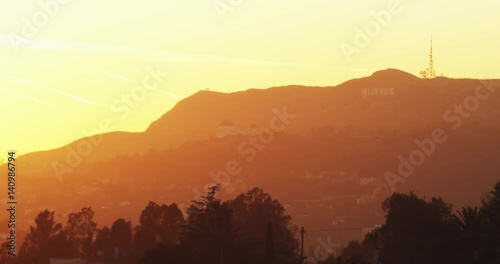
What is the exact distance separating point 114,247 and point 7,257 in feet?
58.4

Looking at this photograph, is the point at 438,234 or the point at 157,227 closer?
the point at 438,234

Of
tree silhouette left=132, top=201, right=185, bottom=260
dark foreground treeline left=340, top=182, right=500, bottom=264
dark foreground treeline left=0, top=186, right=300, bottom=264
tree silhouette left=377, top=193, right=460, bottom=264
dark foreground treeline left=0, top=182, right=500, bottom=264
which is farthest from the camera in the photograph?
tree silhouette left=132, top=201, right=185, bottom=260

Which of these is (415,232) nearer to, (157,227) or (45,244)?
(157,227)

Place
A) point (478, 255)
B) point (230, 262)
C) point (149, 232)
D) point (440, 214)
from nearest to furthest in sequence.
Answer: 1. point (478, 255)
2. point (230, 262)
3. point (440, 214)
4. point (149, 232)

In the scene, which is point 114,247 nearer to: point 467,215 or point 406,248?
point 406,248

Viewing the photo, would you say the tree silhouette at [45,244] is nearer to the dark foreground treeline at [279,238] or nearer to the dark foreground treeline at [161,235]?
the dark foreground treeline at [161,235]

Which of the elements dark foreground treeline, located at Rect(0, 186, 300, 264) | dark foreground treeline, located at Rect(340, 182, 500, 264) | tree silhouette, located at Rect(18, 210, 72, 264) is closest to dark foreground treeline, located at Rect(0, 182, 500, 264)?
dark foreground treeline, located at Rect(340, 182, 500, 264)

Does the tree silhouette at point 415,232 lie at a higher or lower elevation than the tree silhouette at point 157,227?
lower

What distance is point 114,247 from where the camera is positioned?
191 metres

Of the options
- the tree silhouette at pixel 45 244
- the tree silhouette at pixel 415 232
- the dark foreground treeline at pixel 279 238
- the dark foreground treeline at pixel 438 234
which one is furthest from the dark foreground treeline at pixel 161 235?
the dark foreground treeline at pixel 438 234

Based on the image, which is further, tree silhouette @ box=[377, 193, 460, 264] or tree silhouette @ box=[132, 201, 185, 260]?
tree silhouette @ box=[132, 201, 185, 260]

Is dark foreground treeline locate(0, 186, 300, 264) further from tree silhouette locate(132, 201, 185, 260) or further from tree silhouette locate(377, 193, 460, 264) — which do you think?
tree silhouette locate(377, 193, 460, 264)

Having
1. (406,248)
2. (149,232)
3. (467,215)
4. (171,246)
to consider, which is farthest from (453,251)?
(149,232)

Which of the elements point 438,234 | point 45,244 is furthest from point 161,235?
point 438,234
